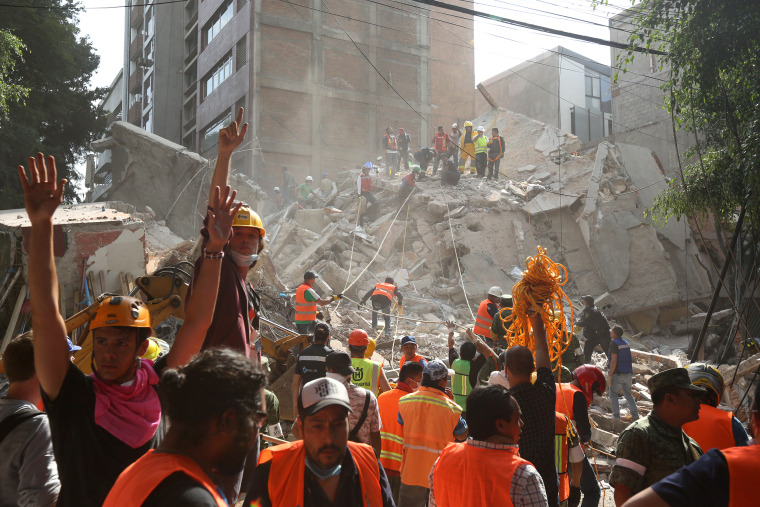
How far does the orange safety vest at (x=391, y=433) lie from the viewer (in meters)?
4.83

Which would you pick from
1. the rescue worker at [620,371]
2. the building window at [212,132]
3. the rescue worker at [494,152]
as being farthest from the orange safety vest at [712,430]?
the building window at [212,132]

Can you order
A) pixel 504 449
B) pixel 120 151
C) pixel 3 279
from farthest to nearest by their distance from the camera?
pixel 120 151, pixel 3 279, pixel 504 449

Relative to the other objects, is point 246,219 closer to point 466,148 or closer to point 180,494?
point 180,494

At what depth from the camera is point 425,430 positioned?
15.1 ft

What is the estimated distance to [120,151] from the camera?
23891 millimetres

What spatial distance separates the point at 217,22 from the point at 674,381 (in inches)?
1386

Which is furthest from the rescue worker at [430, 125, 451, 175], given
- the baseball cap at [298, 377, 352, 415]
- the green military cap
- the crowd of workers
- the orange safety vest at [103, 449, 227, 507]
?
the orange safety vest at [103, 449, 227, 507]

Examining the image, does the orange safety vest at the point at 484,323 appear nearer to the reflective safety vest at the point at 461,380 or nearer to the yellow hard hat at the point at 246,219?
the reflective safety vest at the point at 461,380

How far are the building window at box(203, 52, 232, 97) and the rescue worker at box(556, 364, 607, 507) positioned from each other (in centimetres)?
2976

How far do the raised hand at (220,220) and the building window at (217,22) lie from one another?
32240 millimetres

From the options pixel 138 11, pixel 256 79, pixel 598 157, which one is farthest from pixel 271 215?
pixel 138 11

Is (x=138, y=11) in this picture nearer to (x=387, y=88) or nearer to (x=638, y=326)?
(x=387, y=88)

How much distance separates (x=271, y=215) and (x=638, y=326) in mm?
13782

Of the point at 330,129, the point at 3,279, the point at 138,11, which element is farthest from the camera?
the point at 138,11
